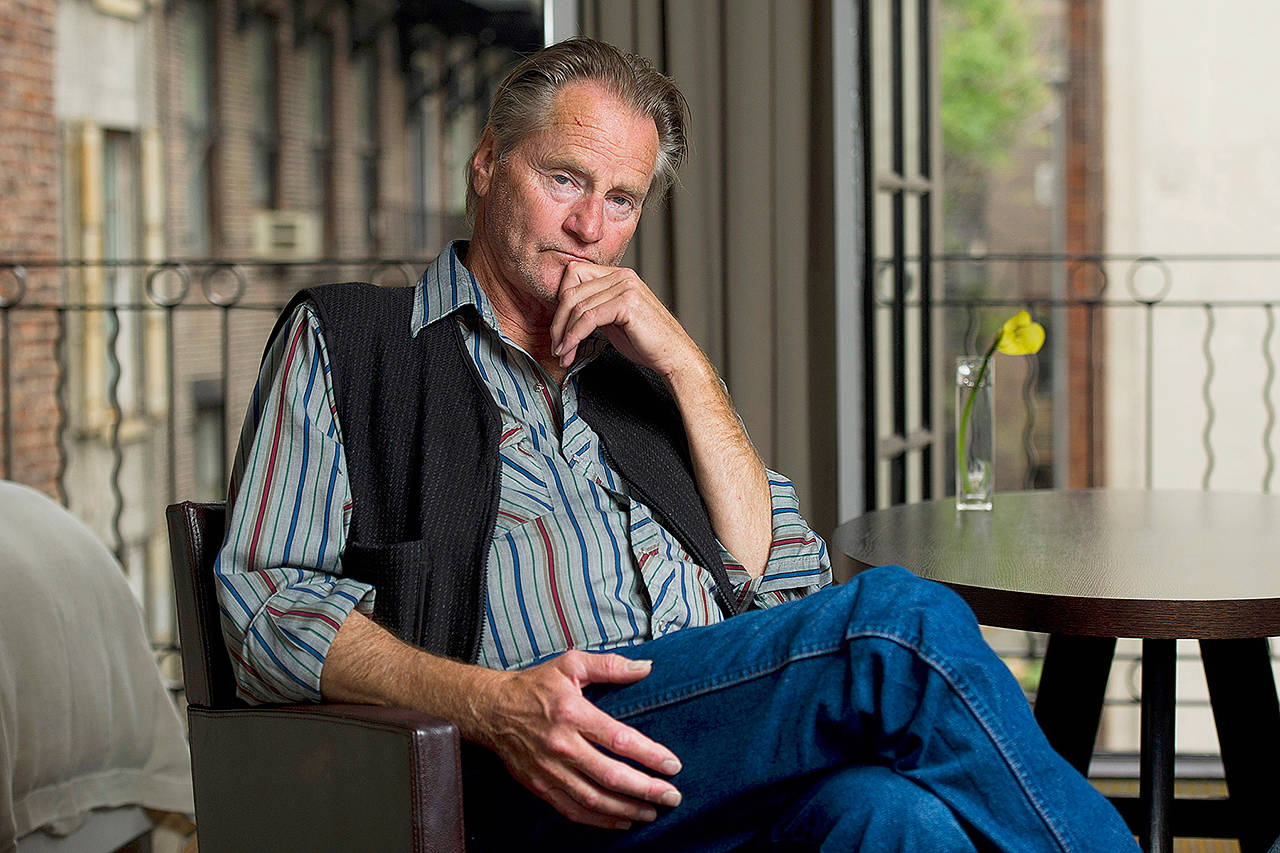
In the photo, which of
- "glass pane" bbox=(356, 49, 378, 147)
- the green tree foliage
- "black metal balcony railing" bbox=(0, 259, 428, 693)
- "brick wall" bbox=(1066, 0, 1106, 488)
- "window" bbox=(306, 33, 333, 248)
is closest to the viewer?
"black metal balcony railing" bbox=(0, 259, 428, 693)

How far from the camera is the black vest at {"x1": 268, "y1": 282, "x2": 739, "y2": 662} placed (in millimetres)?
1142

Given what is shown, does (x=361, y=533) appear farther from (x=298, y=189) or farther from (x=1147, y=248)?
(x=298, y=189)

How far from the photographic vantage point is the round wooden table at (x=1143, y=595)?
3.92 ft

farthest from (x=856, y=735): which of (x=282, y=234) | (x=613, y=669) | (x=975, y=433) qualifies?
(x=282, y=234)

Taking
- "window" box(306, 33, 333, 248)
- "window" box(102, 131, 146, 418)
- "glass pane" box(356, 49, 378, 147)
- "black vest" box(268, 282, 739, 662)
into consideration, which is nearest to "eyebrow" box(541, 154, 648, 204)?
"black vest" box(268, 282, 739, 662)

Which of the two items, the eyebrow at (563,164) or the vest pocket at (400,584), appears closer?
the vest pocket at (400,584)

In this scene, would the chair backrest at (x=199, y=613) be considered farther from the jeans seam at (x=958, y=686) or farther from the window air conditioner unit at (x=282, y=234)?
the window air conditioner unit at (x=282, y=234)

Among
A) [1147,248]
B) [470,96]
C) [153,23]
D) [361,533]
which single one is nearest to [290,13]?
[153,23]

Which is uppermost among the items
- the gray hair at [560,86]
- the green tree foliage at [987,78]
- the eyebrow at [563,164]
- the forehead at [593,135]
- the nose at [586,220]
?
the green tree foliage at [987,78]

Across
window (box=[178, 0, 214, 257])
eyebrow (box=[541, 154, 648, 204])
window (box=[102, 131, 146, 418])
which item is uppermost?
window (box=[178, 0, 214, 257])

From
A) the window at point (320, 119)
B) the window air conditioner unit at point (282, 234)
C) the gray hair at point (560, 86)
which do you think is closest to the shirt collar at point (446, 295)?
the gray hair at point (560, 86)

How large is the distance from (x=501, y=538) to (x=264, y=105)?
10620 mm

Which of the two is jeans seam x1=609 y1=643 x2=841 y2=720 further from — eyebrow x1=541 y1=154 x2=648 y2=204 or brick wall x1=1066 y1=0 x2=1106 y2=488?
brick wall x1=1066 y1=0 x2=1106 y2=488

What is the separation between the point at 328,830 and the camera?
99 cm
